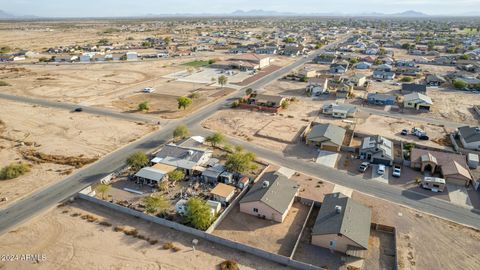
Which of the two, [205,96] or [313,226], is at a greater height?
[205,96]

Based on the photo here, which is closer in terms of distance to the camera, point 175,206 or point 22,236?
point 22,236

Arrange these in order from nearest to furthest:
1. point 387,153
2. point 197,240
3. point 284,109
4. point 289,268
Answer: point 289,268
point 197,240
point 387,153
point 284,109

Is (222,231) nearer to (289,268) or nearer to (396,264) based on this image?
(289,268)

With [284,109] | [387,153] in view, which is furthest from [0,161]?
[387,153]

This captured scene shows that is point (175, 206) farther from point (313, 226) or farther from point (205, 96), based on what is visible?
point (205, 96)

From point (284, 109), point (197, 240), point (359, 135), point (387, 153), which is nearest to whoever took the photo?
point (197, 240)

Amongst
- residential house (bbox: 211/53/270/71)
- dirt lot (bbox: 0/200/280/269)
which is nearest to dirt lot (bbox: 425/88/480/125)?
residential house (bbox: 211/53/270/71)

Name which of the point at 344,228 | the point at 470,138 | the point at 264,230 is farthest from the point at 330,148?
the point at 470,138
